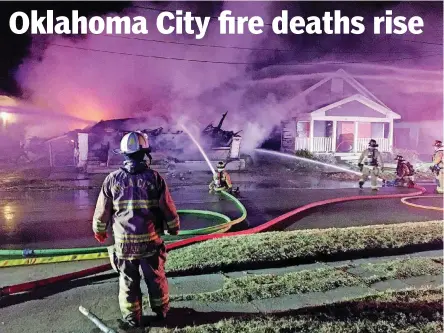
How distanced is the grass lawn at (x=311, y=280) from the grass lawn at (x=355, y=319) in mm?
431

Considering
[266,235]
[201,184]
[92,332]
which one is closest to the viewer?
[92,332]

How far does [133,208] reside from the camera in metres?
3.20

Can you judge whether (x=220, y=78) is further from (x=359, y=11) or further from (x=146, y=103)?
(x=359, y=11)

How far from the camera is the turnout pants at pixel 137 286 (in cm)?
321

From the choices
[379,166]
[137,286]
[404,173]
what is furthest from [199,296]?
[404,173]

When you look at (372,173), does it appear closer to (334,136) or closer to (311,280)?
(334,136)

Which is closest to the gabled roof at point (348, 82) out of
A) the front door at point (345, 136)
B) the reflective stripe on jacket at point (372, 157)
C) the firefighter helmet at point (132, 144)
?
the front door at point (345, 136)

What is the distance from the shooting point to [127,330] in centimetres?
320

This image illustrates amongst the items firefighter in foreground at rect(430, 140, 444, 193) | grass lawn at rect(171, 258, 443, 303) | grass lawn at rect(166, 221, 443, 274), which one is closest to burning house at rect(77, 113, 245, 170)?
firefighter in foreground at rect(430, 140, 444, 193)

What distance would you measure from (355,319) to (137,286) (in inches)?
75.7

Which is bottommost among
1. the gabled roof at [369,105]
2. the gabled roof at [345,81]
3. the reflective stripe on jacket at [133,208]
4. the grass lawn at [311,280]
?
the grass lawn at [311,280]

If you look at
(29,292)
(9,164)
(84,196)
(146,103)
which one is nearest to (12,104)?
(9,164)

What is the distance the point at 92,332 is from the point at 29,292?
125 centimetres

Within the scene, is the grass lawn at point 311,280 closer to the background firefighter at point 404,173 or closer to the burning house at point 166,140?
the background firefighter at point 404,173
